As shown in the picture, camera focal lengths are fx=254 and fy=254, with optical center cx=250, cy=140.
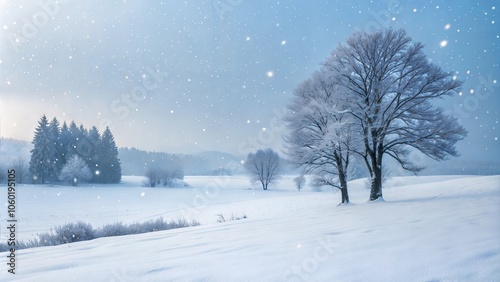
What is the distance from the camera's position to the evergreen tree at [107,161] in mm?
57500

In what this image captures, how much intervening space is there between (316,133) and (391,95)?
4.63 meters

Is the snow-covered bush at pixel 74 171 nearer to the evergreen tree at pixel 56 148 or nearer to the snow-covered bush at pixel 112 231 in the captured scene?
the evergreen tree at pixel 56 148

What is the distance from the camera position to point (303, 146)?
15.9 meters

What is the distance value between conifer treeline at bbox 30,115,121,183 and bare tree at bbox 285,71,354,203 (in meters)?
52.2

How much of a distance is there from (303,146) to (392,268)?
13168 millimetres

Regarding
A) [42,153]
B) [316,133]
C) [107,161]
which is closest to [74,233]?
[316,133]

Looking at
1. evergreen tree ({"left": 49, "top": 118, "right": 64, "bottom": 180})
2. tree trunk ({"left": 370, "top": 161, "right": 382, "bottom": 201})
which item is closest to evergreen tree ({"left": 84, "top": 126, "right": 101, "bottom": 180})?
evergreen tree ({"left": 49, "top": 118, "right": 64, "bottom": 180})

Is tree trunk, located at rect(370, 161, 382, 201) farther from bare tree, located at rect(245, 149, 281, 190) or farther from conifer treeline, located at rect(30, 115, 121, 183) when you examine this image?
conifer treeline, located at rect(30, 115, 121, 183)

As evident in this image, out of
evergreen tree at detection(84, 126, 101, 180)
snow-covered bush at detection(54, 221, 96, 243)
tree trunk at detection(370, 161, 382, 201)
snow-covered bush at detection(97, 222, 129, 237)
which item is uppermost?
evergreen tree at detection(84, 126, 101, 180)

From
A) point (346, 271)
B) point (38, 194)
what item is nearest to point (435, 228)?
point (346, 271)

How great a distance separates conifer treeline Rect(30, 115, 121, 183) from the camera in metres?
48.6

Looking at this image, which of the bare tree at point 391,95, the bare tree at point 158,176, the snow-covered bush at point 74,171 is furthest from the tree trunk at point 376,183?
the bare tree at point 158,176

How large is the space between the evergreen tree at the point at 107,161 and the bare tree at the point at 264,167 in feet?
102

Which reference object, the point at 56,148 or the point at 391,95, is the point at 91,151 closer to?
the point at 56,148
